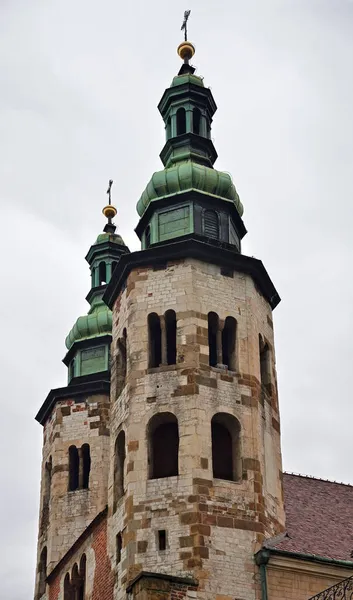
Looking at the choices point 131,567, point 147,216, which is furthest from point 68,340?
point 131,567

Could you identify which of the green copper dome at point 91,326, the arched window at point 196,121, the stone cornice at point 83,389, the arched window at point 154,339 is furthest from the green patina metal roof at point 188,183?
the green copper dome at point 91,326

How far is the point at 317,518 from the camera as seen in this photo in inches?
1441

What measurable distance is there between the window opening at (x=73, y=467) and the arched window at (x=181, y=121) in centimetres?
1348

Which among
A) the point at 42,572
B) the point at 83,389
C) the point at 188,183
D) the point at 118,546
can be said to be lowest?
the point at 118,546

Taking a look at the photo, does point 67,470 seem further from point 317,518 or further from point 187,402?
point 187,402

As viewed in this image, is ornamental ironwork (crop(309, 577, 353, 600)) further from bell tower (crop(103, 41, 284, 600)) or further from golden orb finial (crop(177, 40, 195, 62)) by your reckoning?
golden orb finial (crop(177, 40, 195, 62))

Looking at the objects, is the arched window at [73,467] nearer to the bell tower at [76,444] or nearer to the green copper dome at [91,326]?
the bell tower at [76,444]

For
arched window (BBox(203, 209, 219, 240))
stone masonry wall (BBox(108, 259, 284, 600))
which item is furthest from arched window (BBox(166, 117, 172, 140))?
stone masonry wall (BBox(108, 259, 284, 600))

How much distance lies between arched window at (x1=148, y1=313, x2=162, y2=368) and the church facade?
5cm

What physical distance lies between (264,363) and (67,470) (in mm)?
12270

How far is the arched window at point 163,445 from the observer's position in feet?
109

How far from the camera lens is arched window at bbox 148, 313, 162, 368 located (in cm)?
3488

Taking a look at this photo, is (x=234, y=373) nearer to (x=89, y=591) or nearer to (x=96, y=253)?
(x=89, y=591)

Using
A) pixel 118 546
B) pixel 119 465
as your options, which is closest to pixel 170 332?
pixel 119 465
